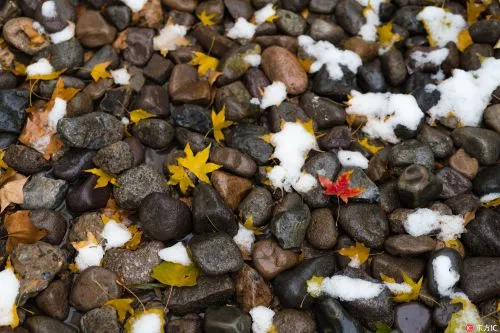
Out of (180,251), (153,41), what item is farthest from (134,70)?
(180,251)

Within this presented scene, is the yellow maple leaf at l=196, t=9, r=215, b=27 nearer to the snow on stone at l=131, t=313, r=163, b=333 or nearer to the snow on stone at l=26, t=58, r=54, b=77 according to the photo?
the snow on stone at l=26, t=58, r=54, b=77

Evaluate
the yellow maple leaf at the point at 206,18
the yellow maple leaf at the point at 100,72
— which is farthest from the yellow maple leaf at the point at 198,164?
the yellow maple leaf at the point at 206,18

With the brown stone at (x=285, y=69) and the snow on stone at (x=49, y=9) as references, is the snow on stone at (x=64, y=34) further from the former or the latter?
the brown stone at (x=285, y=69)

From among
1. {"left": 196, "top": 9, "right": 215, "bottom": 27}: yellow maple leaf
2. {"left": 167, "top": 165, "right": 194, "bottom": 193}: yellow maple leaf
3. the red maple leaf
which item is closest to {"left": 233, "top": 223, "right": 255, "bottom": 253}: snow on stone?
{"left": 167, "top": 165, "right": 194, "bottom": 193}: yellow maple leaf

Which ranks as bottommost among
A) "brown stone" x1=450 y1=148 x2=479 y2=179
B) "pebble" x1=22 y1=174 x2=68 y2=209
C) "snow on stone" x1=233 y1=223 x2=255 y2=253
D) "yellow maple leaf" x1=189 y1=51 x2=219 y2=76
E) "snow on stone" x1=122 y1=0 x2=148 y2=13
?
"snow on stone" x1=233 y1=223 x2=255 y2=253

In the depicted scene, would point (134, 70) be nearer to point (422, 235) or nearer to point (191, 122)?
point (191, 122)

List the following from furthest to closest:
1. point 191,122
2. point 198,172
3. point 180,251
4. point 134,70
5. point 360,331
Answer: point 134,70 → point 191,122 → point 198,172 → point 180,251 → point 360,331

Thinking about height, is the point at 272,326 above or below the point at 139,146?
below
